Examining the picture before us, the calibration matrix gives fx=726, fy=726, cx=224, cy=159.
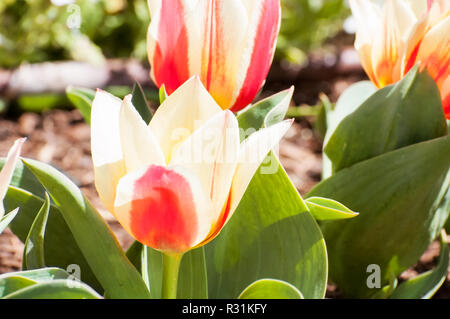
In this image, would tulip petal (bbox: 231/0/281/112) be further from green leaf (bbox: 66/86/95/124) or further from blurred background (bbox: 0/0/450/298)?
blurred background (bbox: 0/0/450/298)

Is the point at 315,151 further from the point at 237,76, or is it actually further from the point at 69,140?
the point at 237,76

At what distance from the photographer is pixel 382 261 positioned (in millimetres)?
1228

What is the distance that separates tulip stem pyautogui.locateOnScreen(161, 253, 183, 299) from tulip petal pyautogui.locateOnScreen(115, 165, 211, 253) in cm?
7

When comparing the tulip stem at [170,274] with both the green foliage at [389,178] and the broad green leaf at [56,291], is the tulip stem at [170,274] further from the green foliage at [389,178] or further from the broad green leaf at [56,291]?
the green foliage at [389,178]

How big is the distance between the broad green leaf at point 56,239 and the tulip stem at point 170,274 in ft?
0.70

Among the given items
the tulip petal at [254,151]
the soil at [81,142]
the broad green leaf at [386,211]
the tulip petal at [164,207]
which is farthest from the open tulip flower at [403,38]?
the soil at [81,142]

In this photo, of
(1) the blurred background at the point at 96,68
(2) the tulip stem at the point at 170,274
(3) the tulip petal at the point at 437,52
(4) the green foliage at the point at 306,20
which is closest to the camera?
(2) the tulip stem at the point at 170,274

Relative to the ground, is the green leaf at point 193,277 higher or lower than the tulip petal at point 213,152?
lower

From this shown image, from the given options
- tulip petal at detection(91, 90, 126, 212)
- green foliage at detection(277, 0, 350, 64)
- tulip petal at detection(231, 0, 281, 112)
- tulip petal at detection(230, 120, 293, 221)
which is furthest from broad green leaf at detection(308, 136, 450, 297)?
green foliage at detection(277, 0, 350, 64)

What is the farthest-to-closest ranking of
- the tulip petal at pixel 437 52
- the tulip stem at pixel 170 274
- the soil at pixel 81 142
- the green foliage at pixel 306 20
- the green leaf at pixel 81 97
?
the green foliage at pixel 306 20 < the soil at pixel 81 142 < the green leaf at pixel 81 97 < the tulip petal at pixel 437 52 < the tulip stem at pixel 170 274

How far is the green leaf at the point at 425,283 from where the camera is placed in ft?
4.04

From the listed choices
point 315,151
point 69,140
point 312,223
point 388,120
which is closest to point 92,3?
point 69,140

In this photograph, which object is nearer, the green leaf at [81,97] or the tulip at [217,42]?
the tulip at [217,42]
